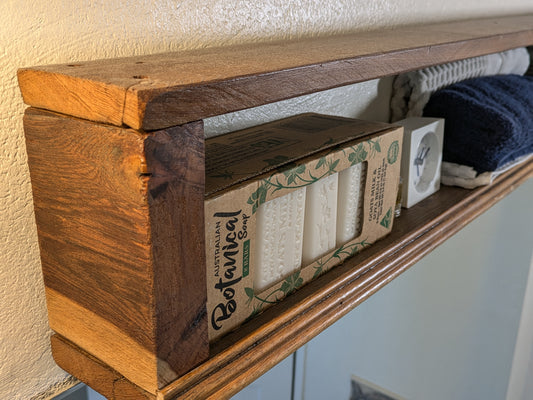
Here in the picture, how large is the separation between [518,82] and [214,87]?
726 mm

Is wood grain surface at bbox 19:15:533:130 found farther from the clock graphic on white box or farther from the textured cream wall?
the clock graphic on white box

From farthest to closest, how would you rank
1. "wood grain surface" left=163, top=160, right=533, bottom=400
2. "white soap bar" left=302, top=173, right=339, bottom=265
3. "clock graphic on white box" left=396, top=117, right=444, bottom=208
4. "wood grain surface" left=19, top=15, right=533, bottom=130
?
"clock graphic on white box" left=396, top=117, right=444, bottom=208, "white soap bar" left=302, top=173, right=339, bottom=265, "wood grain surface" left=163, top=160, right=533, bottom=400, "wood grain surface" left=19, top=15, right=533, bottom=130

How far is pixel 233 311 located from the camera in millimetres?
455

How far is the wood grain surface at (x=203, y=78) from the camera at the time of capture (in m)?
0.32

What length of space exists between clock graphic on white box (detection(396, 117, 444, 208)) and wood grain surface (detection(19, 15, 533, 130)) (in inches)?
6.0

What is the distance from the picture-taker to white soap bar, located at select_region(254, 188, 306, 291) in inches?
18.9

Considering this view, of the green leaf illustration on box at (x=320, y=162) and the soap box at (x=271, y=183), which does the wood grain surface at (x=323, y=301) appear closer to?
the soap box at (x=271, y=183)

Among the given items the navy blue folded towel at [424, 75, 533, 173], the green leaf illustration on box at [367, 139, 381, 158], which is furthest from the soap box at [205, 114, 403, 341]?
the navy blue folded towel at [424, 75, 533, 173]

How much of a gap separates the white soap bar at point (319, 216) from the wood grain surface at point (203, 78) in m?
0.12

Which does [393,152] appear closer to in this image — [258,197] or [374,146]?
[374,146]

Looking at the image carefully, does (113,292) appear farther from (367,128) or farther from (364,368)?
(364,368)

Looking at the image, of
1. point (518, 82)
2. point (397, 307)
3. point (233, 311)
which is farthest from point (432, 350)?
point (233, 311)

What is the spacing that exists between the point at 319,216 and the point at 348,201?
0.05m

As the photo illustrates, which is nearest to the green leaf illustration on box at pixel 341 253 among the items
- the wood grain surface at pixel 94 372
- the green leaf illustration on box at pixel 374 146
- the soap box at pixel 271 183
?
the soap box at pixel 271 183
